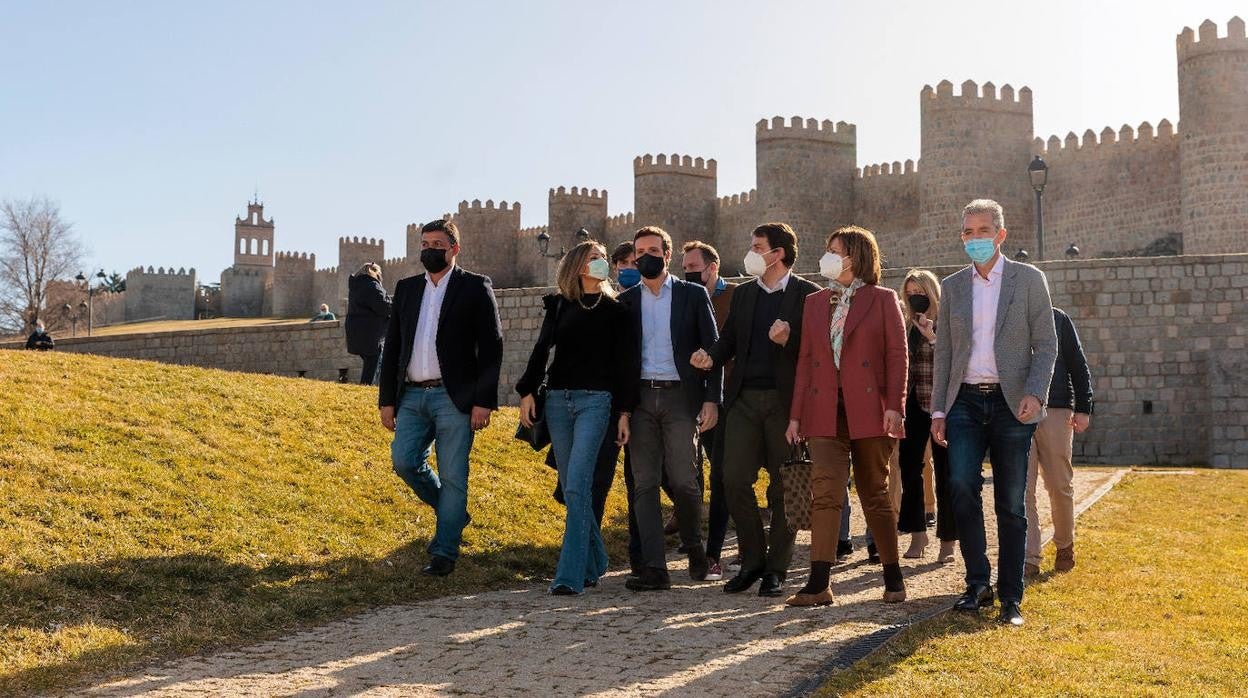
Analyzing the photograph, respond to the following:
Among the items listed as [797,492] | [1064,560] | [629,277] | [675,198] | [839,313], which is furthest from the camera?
[675,198]

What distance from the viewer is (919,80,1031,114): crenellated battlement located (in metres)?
35.1

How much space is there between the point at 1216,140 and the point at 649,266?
91.2 ft

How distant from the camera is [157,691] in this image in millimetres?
4855

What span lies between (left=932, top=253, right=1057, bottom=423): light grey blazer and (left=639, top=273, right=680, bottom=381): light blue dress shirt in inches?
61.7

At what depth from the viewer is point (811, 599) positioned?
6.48 meters

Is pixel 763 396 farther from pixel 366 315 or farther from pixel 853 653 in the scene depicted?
pixel 366 315

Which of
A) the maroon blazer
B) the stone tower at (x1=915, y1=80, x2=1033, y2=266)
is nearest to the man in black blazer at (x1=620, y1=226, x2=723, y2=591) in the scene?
→ the maroon blazer

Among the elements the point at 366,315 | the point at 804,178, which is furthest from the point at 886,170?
the point at 366,315

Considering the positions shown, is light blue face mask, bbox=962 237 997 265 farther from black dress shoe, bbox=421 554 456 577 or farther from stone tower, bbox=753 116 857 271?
stone tower, bbox=753 116 857 271

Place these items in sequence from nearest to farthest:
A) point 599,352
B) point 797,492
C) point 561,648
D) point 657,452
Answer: point 561,648
point 797,492
point 599,352
point 657,452

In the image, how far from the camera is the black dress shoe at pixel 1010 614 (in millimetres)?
5949

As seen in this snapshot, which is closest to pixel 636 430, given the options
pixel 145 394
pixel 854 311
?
pixel 854 311

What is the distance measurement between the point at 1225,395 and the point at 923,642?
47.4 ft

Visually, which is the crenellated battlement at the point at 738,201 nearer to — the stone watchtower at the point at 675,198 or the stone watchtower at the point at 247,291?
the stone watchtower at the point at 675,198
